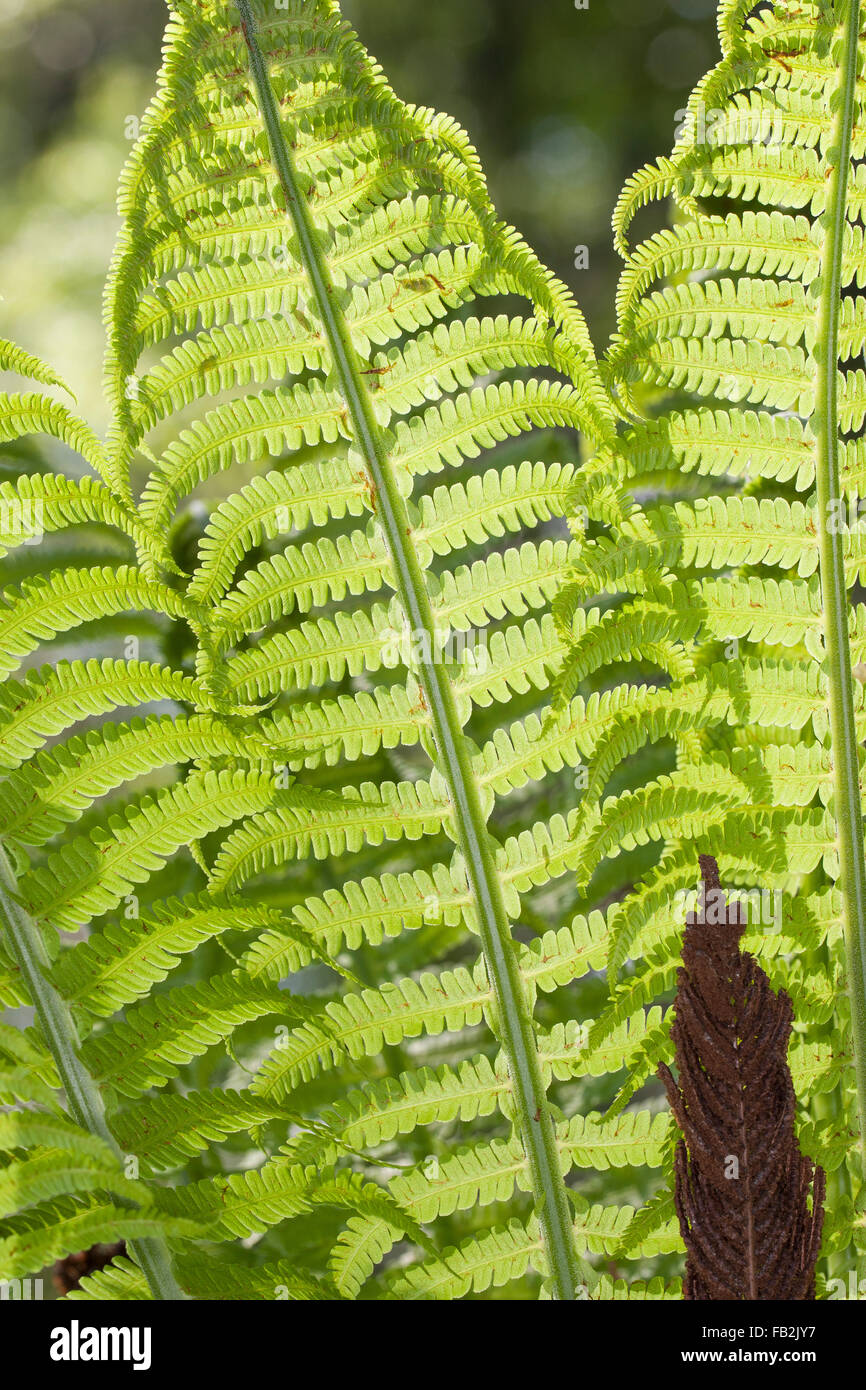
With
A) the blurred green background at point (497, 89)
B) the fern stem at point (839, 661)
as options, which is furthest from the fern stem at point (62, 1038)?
the blurred green background at point (497, 89)

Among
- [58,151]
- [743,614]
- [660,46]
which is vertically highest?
[660,46]

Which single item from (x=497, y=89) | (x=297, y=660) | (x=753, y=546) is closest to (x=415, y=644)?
(x=297, y=660)

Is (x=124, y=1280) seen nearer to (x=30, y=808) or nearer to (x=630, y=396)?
(x=30, y=808)

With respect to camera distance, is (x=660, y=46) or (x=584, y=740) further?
(x=660, y=46)

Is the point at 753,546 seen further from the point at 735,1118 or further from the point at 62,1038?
the point at 62,1038

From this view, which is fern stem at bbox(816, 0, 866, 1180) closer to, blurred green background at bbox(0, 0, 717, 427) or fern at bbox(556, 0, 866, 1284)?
fern at bbox(556, 0, 866, 1284)

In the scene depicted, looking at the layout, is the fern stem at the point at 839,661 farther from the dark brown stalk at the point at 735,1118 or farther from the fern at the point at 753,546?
the dark brown stalk at the point at 735,1118

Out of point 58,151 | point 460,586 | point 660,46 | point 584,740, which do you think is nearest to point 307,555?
point 460,586
